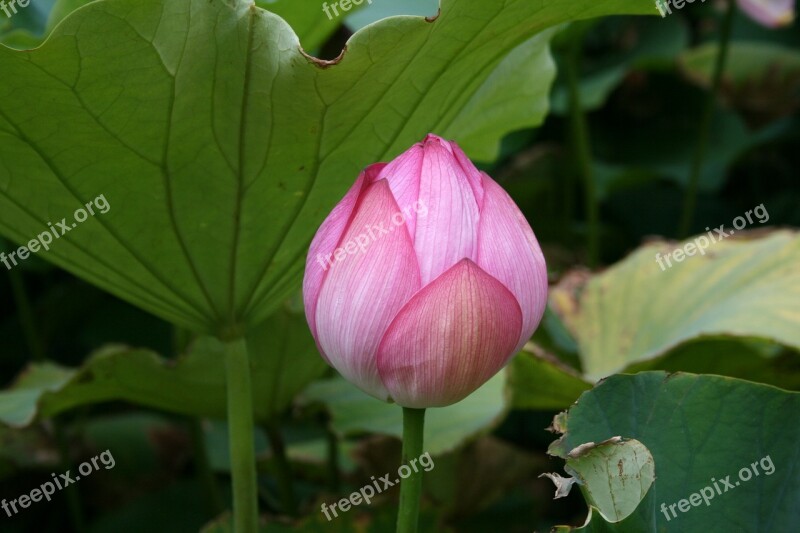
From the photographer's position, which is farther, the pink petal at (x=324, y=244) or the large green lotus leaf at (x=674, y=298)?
the large green lotus leaf at (x=674, y=298)

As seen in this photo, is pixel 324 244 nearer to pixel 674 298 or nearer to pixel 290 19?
pixel 290 19

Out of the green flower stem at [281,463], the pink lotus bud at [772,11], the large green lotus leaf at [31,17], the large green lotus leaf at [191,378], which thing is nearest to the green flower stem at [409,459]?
the large green lotus leaf at [191,378]

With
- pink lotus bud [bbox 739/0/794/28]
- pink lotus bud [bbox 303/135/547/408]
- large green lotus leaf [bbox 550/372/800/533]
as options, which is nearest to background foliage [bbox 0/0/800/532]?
large green lotus leaf [bbox 550/372/800/533]

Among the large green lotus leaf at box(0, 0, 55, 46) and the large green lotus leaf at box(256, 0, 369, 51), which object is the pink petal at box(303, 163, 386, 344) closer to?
the large green lotus leaf at box(256, 0, 369, 51)

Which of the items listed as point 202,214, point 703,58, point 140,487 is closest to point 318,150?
point 202,214

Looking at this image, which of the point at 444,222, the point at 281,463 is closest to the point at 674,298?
the point at 281,463

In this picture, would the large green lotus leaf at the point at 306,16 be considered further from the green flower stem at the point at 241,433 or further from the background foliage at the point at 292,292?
the green flower stem at the point at 241,433
